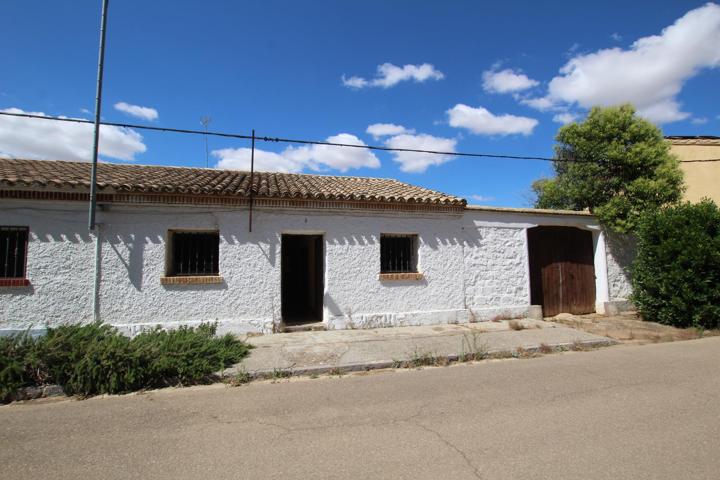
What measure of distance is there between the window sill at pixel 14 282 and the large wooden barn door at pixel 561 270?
1087 cm

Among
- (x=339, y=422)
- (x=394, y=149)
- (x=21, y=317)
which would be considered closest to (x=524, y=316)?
(x=394, y=149)

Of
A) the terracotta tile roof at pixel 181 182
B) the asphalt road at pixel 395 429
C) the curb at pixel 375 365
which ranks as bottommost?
the asphalt road at pixel 395 429

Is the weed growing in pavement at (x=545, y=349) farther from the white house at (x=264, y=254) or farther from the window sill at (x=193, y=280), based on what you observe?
the window sill at (x=193, y=280)

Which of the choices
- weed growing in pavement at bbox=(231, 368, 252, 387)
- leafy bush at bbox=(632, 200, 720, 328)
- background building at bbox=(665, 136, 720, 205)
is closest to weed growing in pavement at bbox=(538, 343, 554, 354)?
leafy bush at bbox=(632, 200, 720, 328)

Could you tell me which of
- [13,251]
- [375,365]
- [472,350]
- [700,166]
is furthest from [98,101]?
[700,166]

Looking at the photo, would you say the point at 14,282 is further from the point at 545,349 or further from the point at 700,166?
the point at 700,166

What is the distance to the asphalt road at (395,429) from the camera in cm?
301

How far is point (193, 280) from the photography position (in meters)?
7.73

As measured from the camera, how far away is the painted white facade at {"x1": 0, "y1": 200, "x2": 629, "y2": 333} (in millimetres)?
7078

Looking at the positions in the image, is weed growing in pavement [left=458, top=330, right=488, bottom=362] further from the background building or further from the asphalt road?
the background building

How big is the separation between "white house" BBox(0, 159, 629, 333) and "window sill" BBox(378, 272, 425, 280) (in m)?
0.02

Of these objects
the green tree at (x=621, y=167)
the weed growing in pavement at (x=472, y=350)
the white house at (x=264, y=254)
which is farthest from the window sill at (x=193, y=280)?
the green tree at (x=621, y=167)

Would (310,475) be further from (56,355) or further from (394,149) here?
(394,149)

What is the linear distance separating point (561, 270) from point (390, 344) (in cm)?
599
